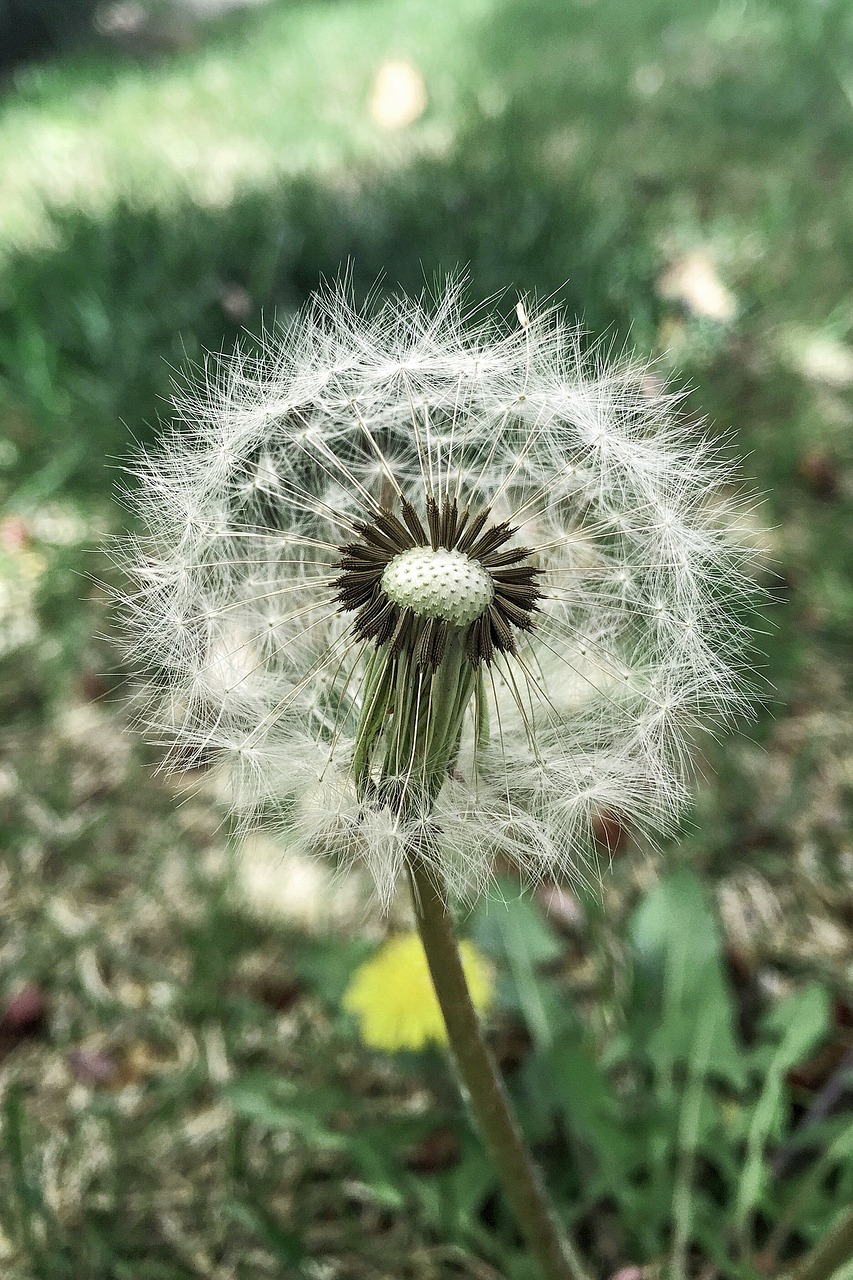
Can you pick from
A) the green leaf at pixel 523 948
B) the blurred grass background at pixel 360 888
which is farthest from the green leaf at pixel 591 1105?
the green leaf at pixel 523 948

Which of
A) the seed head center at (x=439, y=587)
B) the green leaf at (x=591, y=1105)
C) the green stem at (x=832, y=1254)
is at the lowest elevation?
the green stem at (x=832, y=1254)

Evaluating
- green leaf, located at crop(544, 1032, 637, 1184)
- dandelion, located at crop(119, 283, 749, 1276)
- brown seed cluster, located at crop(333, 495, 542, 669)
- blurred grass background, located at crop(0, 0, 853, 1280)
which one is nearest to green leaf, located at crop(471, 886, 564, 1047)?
blurred grass background, located at crop(0, 0, 853, 1280)

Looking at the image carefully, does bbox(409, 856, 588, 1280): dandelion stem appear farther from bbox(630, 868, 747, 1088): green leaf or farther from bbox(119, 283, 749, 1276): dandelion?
bbox(630, 868, 747, 1088): green leaf

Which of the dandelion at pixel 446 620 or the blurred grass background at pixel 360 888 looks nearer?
the dandelion at pixel 446 620

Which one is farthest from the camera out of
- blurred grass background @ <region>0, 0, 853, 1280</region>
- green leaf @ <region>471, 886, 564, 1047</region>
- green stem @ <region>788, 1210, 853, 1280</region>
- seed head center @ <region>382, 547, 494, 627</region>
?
green leaf @ <region>471, 886, 564, 1047</region>

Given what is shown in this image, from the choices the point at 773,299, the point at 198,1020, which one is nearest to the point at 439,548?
the point at 198,1020

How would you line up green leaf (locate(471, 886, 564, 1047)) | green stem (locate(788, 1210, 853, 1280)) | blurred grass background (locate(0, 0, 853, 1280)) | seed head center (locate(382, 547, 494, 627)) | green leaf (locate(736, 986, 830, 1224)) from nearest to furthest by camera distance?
1. seed head center (locate(382, 547, 494, 627))
2. green stem (locate(788, 1210, 853, 1280))
3. green leaf (locate(736, 986, 830, 1224))
4. blurred grass background (locate(0, 0, 853, 1280))
5. green leaf (locate(471, 886, 564, 1047))

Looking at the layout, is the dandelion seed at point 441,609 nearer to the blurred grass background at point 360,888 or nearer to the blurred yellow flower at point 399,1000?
the blurred grass background at point 360,888
